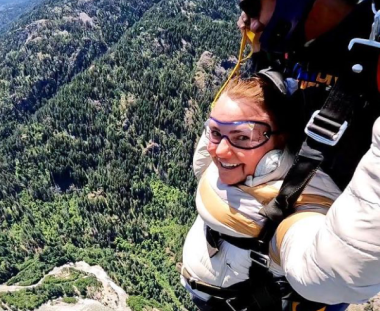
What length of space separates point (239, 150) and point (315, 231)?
105cm

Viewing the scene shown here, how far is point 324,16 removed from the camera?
288 centimetres

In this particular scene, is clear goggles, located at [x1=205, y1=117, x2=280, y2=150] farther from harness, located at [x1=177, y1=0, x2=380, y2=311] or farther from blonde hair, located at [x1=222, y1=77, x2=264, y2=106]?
harness, located at [x1=177, y1=0, x2=380, y2=311]

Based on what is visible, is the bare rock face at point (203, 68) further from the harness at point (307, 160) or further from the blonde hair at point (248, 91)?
the harness at point (307, 160)

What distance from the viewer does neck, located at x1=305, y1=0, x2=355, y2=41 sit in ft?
9.16

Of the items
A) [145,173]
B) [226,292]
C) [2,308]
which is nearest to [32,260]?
[2,308]

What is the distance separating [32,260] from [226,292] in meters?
90.4

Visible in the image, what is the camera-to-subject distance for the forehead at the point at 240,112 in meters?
3.24

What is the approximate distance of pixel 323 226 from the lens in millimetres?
2230

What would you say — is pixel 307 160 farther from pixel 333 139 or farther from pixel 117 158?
pixel 117 158

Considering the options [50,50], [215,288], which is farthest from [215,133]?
[50,50]

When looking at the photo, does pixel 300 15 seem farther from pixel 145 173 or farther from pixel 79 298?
pixel 145 173

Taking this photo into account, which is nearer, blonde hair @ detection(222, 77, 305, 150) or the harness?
the harness

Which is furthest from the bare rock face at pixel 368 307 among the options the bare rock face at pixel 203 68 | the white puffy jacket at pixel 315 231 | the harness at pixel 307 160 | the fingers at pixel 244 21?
the bare rock face at pixel 203 68

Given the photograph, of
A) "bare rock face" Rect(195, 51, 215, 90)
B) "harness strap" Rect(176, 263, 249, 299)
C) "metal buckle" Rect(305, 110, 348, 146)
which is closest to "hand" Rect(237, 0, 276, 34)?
"metal buckle" Rect(305, 110, 348, 146)
